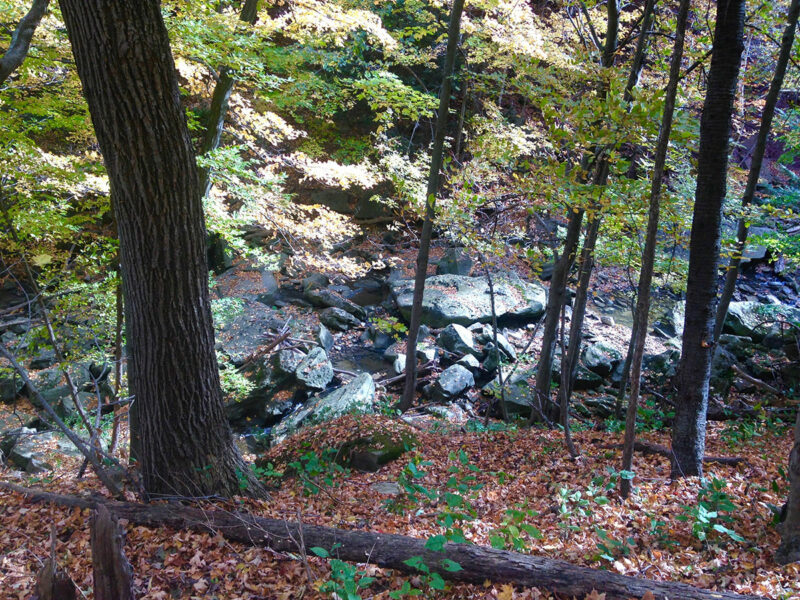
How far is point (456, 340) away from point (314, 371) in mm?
3632

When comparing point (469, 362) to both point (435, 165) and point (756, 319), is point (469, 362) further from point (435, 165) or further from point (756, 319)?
point (756, 319)

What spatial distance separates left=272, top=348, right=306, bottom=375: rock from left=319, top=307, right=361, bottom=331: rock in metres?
2.99

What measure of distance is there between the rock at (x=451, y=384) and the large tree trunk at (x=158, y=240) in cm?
665

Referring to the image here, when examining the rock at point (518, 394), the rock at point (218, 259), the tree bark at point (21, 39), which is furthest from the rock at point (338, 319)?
the tree bark at point (21, 39)

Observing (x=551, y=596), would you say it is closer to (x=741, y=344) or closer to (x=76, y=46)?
(x=76, y=46)

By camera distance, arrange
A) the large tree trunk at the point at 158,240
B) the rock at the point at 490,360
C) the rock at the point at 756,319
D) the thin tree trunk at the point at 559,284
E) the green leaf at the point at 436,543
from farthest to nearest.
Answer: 1. the rock at the point at 756,319
2. the rock at the point at 490,360
3. the thin tree trunk at the point at 559,284
4. the large tree trunk at the point at 158,240
5. the green leaf at the point at 436,543

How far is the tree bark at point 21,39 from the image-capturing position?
4750mm

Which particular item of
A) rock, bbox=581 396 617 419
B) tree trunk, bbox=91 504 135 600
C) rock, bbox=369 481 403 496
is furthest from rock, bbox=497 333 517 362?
tree trunk, bbox=91 504 135 600

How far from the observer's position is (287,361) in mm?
11195

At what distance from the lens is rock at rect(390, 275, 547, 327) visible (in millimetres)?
13961

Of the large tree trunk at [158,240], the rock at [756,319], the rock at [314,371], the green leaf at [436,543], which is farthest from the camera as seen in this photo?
the rock at [756,319]

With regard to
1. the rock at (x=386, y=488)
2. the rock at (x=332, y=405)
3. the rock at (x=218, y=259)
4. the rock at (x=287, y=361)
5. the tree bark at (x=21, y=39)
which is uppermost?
the tree bark at (x=21, y=39)

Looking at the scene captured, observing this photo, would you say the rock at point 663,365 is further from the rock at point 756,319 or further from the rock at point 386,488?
the rock at point 386,488

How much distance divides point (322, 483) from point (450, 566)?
2.52 metres
